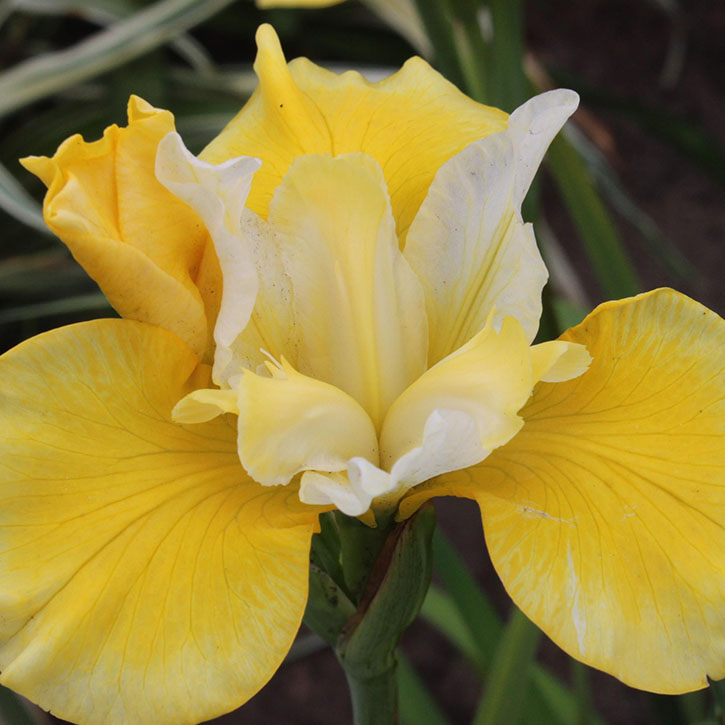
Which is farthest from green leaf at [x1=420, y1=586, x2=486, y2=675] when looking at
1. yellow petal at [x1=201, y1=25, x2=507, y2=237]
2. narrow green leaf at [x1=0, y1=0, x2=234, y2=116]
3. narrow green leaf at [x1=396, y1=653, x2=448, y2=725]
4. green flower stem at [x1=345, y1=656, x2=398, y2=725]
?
narrow green leaf at [x1=0, y1=0, x2=234, y2=116]

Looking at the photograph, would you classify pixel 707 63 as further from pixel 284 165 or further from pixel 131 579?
pixel 131 579

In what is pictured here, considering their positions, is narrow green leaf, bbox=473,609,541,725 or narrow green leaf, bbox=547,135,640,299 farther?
narrow green leaf, bbox=547,135,640,299

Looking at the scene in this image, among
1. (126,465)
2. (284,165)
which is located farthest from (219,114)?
(126,465)

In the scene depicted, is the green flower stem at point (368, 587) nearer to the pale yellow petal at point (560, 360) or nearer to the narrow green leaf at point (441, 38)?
the pale yellow petal at point (560, 360)

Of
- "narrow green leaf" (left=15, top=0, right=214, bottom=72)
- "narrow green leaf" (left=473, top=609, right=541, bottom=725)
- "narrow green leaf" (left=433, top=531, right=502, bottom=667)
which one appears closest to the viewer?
"narrow green leaf" (left=473, top=609, right=541, bottom=725)

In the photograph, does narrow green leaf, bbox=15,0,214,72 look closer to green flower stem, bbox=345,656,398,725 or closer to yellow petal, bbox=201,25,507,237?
yellow petal, bbox=201,25,507,237

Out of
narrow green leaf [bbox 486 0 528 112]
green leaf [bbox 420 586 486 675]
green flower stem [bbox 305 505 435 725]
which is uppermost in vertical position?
narrow green leaf [bbox 486 0 528 112]
